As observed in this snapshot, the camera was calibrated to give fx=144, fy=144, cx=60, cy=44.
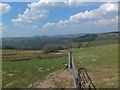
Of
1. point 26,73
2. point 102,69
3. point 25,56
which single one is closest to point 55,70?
point 26,73

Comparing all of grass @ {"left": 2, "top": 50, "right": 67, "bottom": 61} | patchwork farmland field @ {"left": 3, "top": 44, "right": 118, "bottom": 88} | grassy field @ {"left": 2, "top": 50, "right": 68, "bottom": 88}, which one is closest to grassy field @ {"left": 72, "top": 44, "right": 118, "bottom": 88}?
patchwork farmland field @ {"left": 3, "top": 44, "right": 118, "bottom": 88}

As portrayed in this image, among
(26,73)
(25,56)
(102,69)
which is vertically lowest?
(25,56)

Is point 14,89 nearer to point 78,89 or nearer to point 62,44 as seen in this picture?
point 78,89

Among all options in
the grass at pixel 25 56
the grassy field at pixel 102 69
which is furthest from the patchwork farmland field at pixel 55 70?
the grass at pixel 25 56

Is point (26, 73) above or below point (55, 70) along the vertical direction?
below

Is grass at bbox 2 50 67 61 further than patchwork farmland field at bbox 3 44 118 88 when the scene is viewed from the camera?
Yes

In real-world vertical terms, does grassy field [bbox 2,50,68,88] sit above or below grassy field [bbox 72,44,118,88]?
below

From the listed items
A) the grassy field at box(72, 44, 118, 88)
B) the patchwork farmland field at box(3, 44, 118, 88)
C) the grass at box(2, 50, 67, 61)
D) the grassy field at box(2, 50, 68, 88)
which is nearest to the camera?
the grassy field at box(72, 44, 118, 88)

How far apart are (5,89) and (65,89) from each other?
372 centimetres

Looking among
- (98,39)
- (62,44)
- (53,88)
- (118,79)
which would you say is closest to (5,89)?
(53,88)

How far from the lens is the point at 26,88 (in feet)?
28.2

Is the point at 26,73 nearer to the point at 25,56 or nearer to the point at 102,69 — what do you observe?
the point at 102,69

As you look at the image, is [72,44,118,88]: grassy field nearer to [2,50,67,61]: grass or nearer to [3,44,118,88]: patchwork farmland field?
[3,44,118,88]: patchwork farmland field

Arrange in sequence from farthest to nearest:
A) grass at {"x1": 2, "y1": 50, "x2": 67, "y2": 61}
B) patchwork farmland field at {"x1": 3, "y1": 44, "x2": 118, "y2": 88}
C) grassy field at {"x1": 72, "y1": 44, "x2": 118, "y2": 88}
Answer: grass at {"x1": 2, "y1": 50, "x2": 67, "y2": 61}, patchwork farmland field at {"x1": 3, "y1": 44, "x2": 118, "y2": 88}, grassy field at {"x1": 72, "y1": 44, "x2": 118, "y2": 88}
